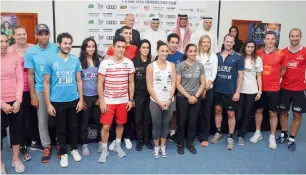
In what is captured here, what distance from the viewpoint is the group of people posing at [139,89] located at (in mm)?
2902

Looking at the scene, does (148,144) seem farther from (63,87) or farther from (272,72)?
(272,72)

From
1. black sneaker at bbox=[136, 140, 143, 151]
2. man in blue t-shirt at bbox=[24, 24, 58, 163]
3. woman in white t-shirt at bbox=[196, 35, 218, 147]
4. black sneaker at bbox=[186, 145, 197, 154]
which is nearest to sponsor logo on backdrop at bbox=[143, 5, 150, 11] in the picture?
woman in white t-shirt at bbox=[196, 35, 218, 147]

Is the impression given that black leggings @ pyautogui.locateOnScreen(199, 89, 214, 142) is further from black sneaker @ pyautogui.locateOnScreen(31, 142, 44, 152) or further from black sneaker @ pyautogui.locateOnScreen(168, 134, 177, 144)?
black sneaker @ pyautogui.locateOnScreen(31, 142, 44, 152)

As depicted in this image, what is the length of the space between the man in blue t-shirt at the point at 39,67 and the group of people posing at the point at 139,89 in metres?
0.01

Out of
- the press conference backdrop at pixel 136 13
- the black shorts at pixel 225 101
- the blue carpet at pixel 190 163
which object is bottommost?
the blue carpet at pixel 190 163

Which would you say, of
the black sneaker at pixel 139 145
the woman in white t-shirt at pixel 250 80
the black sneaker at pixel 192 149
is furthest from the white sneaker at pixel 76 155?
the woman in white t-shirt at pixel 250 80

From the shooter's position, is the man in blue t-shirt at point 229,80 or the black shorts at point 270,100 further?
the black shorts at point 270,100

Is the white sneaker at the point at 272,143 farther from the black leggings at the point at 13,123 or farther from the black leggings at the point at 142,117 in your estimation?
the black leggings at the point at 13,123

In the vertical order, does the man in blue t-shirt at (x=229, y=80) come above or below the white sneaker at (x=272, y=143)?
above

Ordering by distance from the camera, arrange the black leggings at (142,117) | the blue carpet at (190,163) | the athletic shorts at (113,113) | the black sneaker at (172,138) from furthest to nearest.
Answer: the black sneaker at (172,138), the black leggings at (142,117), the athletic shorts at (113,113), the blue carpet at (190,163)

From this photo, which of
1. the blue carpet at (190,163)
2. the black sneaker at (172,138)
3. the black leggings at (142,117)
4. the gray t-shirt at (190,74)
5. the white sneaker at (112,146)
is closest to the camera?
the blue carpet at (190,163)

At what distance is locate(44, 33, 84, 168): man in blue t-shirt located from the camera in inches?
113

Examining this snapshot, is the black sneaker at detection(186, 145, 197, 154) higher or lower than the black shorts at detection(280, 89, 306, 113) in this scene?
lower

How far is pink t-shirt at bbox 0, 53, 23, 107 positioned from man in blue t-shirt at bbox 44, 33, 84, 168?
0.83 ft
